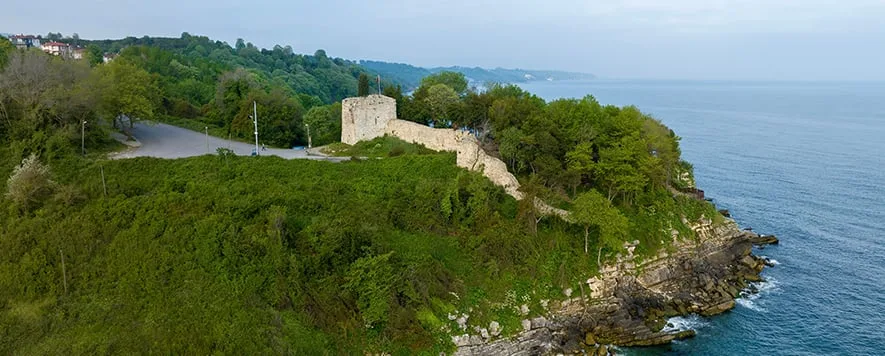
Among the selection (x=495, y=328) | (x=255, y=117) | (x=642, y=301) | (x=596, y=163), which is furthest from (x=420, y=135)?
(x=642, y=301)

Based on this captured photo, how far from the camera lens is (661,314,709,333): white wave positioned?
96.2ft

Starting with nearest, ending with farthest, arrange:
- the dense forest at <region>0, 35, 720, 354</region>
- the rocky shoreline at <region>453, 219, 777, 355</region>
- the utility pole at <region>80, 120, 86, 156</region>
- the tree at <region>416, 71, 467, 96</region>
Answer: the dense forest at <region>0, 35, 720, 354</region> → the rocky shoreline at <region>453, 219, 777, 355</region> → the utility pole at <region>80, 120, 86, 156</region> → the tree at <region>416, 71, 467, 96</region>

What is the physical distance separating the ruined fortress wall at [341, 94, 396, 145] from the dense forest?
1364mm

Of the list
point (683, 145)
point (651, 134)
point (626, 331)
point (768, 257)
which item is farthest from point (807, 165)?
point (626, 331)

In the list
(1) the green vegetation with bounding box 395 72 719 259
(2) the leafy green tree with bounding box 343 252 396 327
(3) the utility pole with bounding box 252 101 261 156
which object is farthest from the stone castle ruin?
(2) the leafy green tree with bounding box 343 252 396 327

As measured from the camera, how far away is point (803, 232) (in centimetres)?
4228

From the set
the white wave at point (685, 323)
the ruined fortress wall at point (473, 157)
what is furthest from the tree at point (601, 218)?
the white wave at point (685, 323)

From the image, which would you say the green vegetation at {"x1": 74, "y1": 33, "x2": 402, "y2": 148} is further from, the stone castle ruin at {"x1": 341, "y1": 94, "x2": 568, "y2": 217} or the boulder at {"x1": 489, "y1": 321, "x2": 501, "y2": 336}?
the boulder at {"x1": 489, "y1": 321, "x2": 501, "y2": 336}

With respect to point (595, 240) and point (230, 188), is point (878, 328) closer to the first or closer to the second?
point (595, 240)

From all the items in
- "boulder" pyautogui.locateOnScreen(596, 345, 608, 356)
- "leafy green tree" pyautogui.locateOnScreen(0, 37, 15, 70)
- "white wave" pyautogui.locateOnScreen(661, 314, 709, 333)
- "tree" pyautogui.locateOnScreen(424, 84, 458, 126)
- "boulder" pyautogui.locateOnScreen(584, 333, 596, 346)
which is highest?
"leafy green tree" pyautogui.locateOnScreen(0, 37, 15, 70)

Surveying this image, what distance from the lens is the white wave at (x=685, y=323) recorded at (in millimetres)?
29331

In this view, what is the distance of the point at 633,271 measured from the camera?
32.1 meters

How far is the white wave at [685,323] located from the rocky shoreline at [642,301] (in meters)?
0.25

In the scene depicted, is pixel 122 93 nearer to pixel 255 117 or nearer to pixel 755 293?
pixel 255 117
